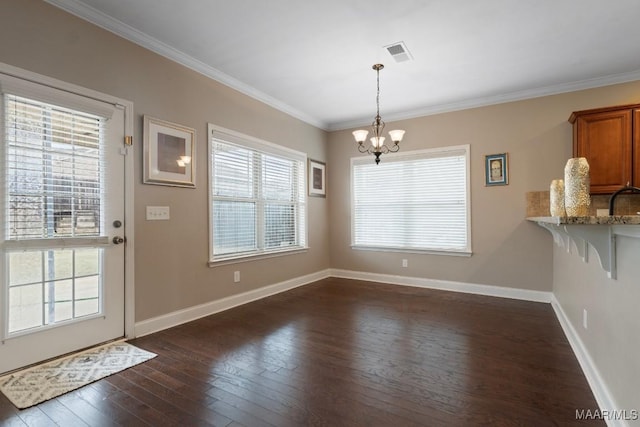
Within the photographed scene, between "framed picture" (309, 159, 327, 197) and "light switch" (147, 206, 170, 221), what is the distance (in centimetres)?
258

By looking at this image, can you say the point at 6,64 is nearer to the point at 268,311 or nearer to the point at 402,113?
the point at 268,311

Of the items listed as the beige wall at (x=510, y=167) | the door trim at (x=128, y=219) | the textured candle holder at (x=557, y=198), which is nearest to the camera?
the textured candle holder at (x=557, y=198)

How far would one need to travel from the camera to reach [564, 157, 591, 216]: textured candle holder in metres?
1.71

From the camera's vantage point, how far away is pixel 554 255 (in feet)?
12.7

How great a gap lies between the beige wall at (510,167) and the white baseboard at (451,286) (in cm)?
7

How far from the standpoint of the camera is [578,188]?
172cm

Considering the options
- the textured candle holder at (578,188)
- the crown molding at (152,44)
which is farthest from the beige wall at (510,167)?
the textured candle holder at (578,188)

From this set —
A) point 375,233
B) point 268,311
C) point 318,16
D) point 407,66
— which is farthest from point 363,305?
point 318,16

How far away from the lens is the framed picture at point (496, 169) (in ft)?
13.9

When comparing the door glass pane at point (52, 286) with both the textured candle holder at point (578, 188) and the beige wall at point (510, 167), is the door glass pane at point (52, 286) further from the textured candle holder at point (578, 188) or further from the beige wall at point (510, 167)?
the beige wall at point (510, 167)

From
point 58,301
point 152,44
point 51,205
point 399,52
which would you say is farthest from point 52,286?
point 399,52

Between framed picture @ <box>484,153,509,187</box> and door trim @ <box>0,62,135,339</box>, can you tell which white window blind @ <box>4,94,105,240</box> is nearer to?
door trim @ <box>0,62,135,339</box>

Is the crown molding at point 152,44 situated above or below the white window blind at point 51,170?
above

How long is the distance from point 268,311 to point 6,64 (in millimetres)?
3047
